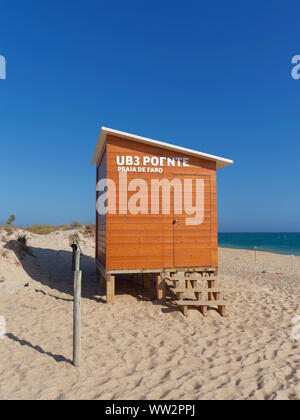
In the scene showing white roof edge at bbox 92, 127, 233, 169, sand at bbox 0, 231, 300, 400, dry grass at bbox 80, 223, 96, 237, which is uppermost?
white roof edge at bbox 92, 127, 233, 169

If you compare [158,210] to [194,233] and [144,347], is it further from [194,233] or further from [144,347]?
[144,347]

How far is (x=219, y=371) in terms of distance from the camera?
4820mm

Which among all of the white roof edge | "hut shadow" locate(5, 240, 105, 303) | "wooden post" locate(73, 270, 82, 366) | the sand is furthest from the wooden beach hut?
"wooden post" locate(73, 270, 82, 366)

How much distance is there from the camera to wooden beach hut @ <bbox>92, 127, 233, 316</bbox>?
8.71 m

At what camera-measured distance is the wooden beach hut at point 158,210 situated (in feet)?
28.6

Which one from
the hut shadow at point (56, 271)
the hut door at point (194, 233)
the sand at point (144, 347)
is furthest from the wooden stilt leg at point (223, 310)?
the hut shadow at point (56, 271)

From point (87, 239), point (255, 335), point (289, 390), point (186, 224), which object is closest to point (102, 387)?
point (289, 390)

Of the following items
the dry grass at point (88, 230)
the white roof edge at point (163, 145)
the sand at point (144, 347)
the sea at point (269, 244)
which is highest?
the white roof edge at point (163, 145)

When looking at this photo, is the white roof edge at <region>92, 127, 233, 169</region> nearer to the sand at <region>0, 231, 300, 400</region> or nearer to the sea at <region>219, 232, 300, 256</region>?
the sand at <region>0, 231, 300, 400</region>

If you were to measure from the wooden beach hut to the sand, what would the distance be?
124 cm

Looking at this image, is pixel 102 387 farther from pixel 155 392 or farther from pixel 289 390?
pixel 289 390

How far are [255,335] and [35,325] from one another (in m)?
5.03

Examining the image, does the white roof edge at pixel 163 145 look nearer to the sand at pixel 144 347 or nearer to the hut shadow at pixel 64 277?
the sand at pixel 144 347
